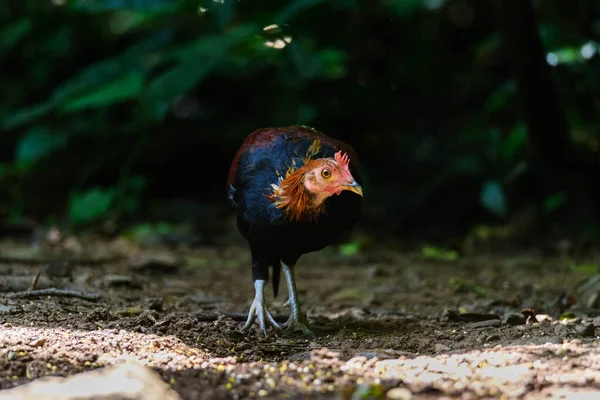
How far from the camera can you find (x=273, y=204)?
3.87m

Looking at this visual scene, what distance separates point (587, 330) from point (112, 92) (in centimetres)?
528

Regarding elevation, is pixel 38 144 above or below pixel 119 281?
above

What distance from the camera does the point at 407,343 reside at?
11.9 ft

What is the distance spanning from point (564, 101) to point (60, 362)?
684 centimetres

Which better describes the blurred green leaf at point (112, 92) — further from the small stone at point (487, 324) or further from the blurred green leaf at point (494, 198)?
the small stone at point (487, 324)

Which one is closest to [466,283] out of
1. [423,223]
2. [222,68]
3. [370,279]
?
[370,279]

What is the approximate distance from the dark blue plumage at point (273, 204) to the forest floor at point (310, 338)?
488 millimetres

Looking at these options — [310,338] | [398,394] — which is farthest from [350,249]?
[398,394]

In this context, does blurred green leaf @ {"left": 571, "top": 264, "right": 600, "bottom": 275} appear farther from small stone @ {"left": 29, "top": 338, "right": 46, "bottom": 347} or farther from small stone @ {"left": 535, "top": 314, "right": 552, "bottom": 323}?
small stone @ {"left": 29, "top": 338, "right": 46, "bottom": 347}

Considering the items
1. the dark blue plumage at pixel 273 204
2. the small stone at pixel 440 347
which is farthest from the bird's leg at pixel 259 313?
the small stone at pixel 440 347

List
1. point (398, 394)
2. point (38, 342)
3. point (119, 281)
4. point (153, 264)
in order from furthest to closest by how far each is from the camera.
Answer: point (153, 264) → point (119, 281) → point (38, 342) → point (398, 394)

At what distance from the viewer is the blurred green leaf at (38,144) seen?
884cm

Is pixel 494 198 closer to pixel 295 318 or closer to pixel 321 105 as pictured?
pixel 321 105

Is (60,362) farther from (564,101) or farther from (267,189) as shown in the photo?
(564,101)
